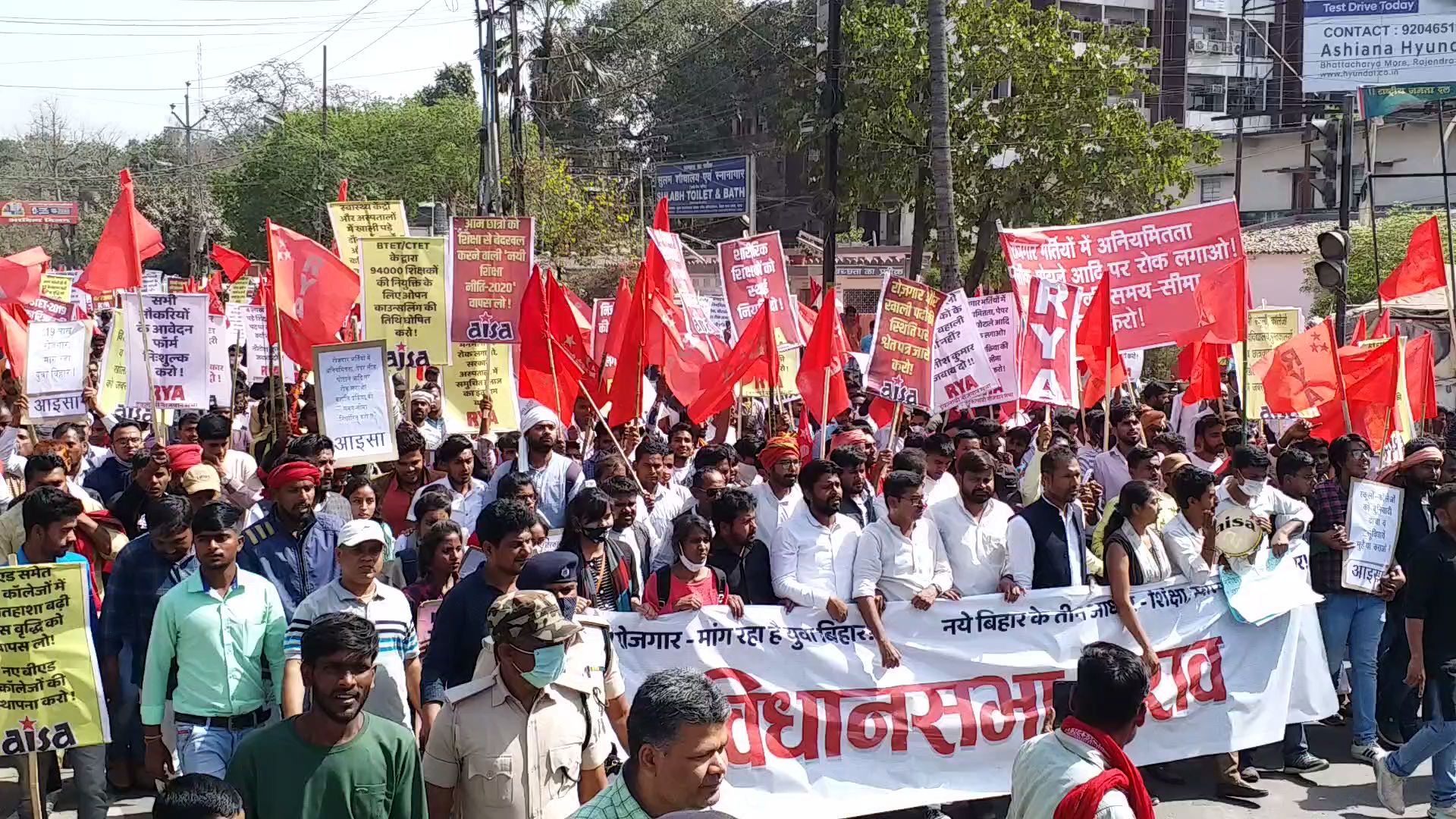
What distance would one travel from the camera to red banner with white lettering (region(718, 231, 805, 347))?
37.1 ft

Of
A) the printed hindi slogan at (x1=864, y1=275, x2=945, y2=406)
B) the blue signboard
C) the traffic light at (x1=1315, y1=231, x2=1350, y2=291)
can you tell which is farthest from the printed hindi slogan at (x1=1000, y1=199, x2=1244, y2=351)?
the blue signboard

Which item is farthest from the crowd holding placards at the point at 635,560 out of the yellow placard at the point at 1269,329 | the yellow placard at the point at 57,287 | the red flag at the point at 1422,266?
the yellow placard at the point at 57,287

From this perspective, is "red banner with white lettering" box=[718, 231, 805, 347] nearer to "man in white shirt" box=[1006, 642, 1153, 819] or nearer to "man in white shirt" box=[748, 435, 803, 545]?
"man in white shirt" box=[748, 435, 803, 545]

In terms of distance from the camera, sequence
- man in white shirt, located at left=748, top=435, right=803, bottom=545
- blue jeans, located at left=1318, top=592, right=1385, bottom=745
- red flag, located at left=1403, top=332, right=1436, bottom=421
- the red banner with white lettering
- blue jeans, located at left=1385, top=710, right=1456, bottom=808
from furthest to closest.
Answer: red flag, located at left=1403, top=332, right=1436, bottom=421 < the red banner with white lettering < blue jeans, located at left=1318, top=592, right=1385, bottom=745 < man in white shirt, located at left=748, top=435, right=803, bottom=545 < blue jeans, located at left=1385, top=710, right=1456, bottom=808

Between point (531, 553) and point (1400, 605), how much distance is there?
511 cm

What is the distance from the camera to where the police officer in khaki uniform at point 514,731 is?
3734mm

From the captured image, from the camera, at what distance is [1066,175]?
28.4m

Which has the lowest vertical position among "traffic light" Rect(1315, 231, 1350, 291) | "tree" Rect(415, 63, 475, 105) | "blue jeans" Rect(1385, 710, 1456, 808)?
"blue jeans" Rect(1385, 710, 1456, 808)

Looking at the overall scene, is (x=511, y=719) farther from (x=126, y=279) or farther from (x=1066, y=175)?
(x=1066, y=175)

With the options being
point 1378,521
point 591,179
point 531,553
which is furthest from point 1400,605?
point 591,179

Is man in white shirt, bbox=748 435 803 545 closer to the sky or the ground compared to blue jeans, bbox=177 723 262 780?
closer to the sky

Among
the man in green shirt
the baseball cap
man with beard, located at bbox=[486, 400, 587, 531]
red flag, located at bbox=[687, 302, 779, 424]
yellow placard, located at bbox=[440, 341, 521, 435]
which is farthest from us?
yellow placard, located at bbox=[440, 341, 521, 435]

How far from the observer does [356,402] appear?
8.06 metres

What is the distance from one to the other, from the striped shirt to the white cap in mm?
160
